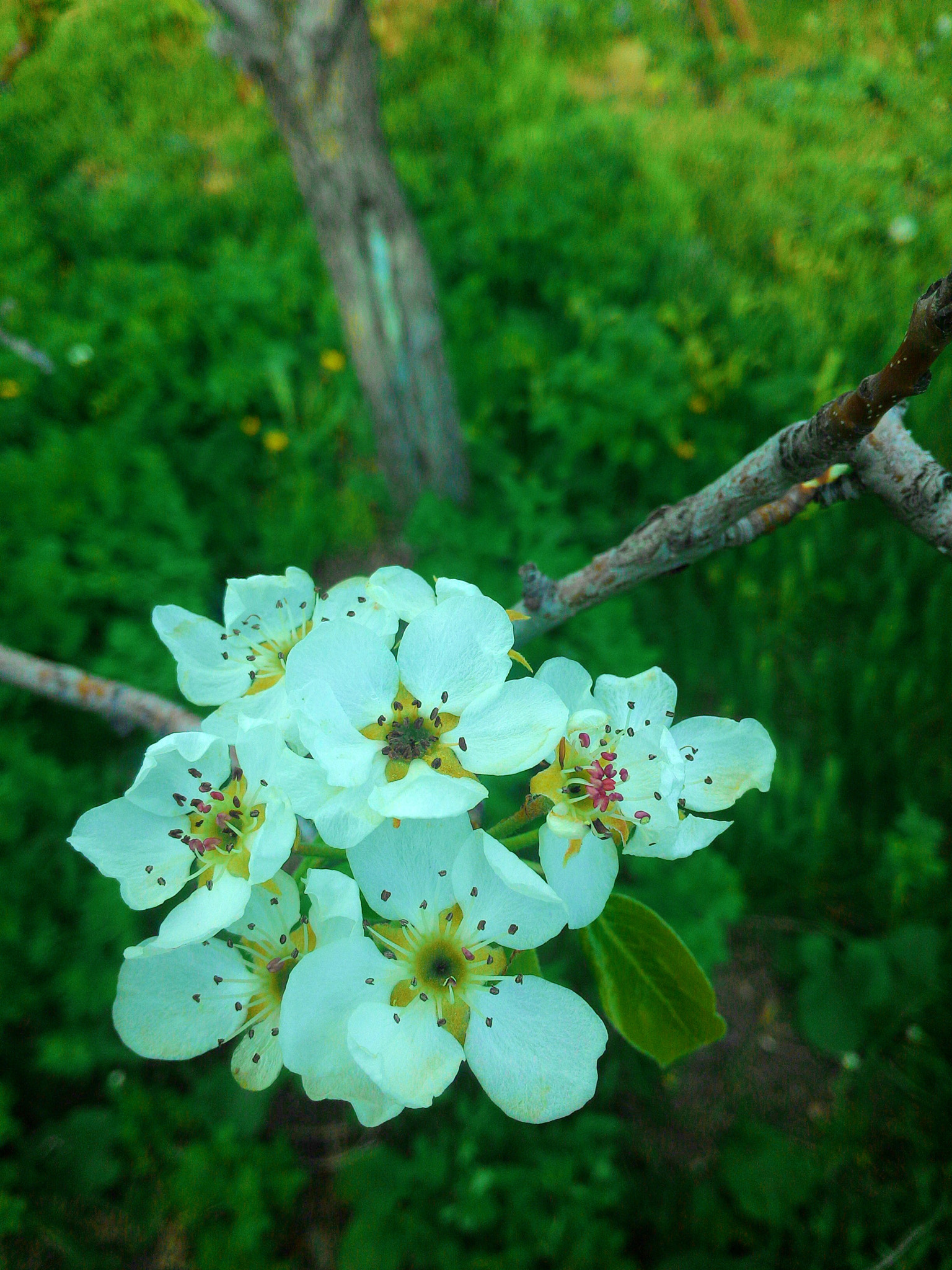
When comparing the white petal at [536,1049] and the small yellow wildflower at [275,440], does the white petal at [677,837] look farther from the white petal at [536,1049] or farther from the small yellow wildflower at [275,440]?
the small yellow wildflower at [275,440]

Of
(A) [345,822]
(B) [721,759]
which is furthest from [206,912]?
A: (B) [721,759]

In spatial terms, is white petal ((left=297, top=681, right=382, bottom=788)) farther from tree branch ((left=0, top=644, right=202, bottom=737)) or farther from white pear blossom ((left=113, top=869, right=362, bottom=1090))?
tree branch ((left=0, top=644, right=202, bottom=737))

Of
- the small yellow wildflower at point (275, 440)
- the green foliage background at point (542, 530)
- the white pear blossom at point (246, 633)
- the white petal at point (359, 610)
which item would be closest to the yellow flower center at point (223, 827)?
the white pear blossom at point (246, 633)

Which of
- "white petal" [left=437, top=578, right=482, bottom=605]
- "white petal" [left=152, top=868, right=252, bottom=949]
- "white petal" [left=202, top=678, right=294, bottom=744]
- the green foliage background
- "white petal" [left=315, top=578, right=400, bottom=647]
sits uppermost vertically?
"white petal" [left=437, top=578, right=482, bottom=605]

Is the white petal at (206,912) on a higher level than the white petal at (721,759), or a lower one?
higher

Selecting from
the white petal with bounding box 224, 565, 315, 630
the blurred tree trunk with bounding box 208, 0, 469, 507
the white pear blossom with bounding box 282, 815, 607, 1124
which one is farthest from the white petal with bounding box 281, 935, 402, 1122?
the blurred tree trunk with bounding box 208, 0, 469, 507

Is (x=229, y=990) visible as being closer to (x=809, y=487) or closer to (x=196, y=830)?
(x=196, y=830)
